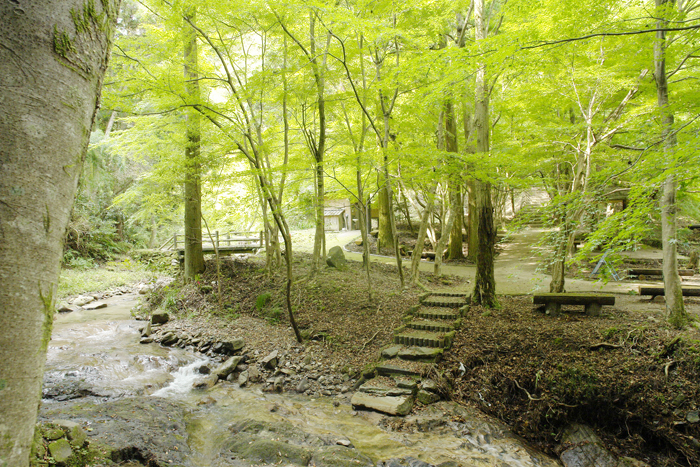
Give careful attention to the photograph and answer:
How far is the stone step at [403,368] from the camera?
5.11 m

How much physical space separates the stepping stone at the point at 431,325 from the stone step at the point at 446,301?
645mm

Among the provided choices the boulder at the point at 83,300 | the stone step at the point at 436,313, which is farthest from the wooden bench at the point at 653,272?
the boulder at the point at 83,300

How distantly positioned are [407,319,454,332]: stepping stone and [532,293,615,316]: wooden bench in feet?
5.50

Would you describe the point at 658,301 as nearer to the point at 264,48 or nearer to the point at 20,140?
the point at 20,140

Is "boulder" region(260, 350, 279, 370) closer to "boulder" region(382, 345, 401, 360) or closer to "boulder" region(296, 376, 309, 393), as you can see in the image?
"boulder" region(296, 376, 309, 393)

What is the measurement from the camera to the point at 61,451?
2.03m

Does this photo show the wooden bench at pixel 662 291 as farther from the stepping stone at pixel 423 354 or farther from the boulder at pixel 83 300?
the boulder at pixel 83 300

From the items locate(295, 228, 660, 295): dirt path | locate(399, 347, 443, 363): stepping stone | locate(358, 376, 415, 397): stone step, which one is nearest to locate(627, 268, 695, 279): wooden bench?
locate(295, 228, 660, 295): dirt path

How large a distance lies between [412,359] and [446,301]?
1.78 m

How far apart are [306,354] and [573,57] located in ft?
24.9

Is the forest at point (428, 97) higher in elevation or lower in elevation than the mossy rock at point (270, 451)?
higher

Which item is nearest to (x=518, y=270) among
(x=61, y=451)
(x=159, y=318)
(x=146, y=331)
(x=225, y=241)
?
(x=225, y=241)

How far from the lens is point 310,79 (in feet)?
26.1

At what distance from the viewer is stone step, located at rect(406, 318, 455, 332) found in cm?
597
